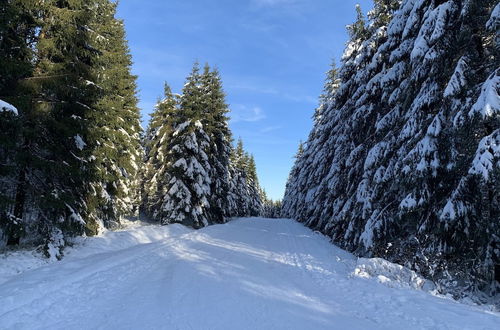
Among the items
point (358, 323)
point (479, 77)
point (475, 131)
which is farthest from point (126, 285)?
point (479, 77)

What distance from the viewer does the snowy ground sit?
18.5 feet

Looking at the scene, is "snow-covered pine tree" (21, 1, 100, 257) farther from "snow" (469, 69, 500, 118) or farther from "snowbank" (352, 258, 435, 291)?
"snow" (469, 69, 500, 118)

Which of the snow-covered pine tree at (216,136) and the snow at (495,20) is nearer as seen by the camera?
the snow at (495,20)

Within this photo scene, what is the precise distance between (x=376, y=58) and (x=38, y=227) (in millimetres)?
14830

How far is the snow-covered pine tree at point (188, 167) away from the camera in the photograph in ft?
73.4

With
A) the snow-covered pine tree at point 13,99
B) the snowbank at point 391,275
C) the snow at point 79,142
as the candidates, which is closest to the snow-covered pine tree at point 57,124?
the snow at point 79,142

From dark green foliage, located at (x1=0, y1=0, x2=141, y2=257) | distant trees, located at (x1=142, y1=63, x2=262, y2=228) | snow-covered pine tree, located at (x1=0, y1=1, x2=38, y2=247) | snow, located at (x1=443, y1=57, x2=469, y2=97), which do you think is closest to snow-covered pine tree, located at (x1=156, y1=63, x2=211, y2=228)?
distant trees, located at (x1=142, y1=63, x2=262, y2=228)

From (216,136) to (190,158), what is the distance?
5.80 meters

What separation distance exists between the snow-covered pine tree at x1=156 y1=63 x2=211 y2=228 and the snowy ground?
421 inches

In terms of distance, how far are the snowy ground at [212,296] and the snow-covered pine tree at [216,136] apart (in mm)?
16202

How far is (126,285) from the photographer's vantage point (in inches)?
305

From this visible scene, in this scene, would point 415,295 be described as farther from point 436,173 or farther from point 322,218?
point 322,218

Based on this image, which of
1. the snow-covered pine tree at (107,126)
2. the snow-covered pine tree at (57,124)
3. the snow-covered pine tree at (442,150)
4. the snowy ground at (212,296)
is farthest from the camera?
the snow-covered pine tree at (107,126)

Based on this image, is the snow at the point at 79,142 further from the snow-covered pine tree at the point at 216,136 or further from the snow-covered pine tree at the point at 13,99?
the snow-covered pine tree at the point at 216,136
